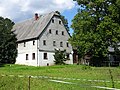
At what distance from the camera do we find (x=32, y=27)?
210 ft

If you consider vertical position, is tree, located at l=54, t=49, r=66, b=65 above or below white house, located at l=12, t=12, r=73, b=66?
below

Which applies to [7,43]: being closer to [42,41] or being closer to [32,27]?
[32,27]

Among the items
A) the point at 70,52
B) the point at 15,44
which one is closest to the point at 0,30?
the point at 15,44

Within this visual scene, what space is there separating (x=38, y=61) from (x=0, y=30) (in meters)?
9.33

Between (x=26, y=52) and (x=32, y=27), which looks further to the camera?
(x=32, y=27)

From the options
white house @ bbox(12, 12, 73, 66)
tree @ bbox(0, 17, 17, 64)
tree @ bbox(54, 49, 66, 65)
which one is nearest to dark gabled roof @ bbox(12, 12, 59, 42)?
white house @ bbox(12, 12, 73, 66)

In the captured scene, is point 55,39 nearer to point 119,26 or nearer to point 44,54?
point 44,54

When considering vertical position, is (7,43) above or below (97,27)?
below

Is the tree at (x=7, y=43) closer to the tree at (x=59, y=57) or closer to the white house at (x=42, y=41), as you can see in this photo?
the white house at (x=42, y=41)

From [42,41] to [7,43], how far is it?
272 inches

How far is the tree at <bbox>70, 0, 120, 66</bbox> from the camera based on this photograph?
48.0 m

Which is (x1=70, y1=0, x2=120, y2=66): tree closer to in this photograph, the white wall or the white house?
the white house

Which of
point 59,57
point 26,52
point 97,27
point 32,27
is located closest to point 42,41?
point 59,57

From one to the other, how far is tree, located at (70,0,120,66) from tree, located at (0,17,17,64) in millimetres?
14097
